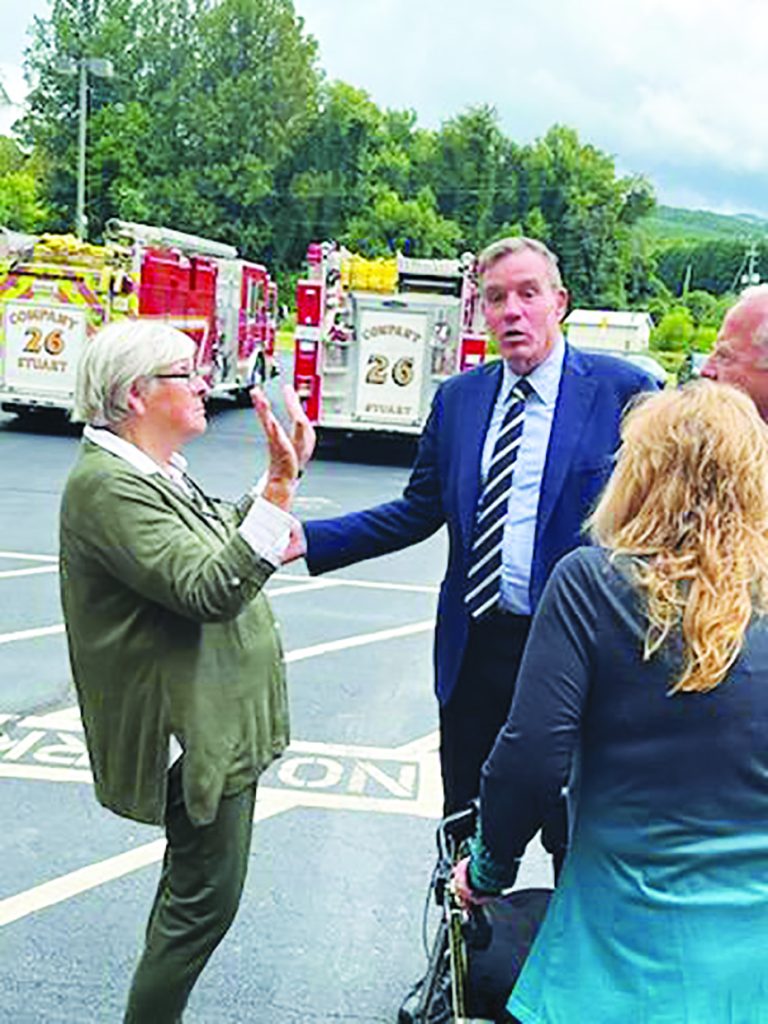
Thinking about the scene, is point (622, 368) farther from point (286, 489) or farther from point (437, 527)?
point (286, 489)

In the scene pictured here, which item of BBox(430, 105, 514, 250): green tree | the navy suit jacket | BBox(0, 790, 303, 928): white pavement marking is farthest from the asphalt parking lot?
BBox(430, 105, 514, 250): green tree

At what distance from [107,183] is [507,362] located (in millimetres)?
60044

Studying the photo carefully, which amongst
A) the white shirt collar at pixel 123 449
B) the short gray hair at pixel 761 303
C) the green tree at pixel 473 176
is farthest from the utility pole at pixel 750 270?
the white shirt collar at pixel 123 449

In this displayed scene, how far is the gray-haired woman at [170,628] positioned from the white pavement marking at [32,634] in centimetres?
410

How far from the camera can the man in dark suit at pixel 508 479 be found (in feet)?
10.4

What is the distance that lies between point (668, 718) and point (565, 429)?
142 cm

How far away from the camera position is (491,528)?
3.21m

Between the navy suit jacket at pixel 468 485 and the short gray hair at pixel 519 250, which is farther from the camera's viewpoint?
the short gray hair at pixel 519 250

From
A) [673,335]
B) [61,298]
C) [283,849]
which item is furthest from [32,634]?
[673,335]

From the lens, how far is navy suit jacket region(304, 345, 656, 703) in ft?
10.4

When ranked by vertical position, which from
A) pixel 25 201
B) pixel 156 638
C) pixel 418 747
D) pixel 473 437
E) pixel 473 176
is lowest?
pixel 418 747

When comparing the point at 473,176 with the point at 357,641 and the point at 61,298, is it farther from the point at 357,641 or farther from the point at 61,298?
the point at 357,641

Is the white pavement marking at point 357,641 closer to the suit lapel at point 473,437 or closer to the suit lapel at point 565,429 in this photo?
the suit lapel at point 473,437

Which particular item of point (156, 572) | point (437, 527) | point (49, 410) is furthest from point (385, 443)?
point (156, 572)
